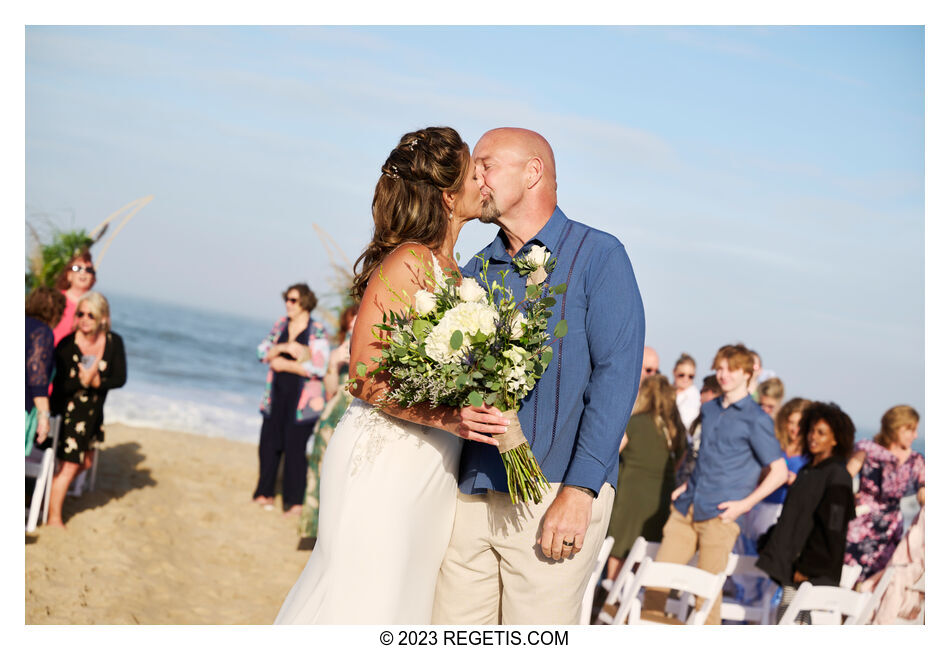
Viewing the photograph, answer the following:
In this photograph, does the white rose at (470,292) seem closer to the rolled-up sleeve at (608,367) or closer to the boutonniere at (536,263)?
the boutonniere at (536,263)

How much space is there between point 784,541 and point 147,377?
2633cm

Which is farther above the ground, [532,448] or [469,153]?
[469,153]

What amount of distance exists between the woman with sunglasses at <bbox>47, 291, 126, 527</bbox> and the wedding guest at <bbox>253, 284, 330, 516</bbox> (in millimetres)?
1510

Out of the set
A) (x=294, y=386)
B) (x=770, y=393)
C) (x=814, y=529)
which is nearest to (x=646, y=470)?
(x=814, y=529)

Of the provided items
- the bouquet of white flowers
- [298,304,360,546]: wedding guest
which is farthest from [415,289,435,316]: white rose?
[298,304,360,546]: wedding guest

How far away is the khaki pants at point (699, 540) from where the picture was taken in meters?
5.72

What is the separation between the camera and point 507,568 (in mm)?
2875

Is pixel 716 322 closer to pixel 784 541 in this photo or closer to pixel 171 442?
pixel 171 442

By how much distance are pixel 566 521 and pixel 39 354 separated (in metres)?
5.24

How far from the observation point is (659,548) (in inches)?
242

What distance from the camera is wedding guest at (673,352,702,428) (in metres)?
8.40

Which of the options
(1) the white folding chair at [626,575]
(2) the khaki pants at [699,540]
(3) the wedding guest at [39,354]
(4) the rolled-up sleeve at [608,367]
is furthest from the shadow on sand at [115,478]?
(4) the rolled-up sleeve at [608,367]

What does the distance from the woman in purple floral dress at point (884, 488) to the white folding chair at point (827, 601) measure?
163 centimetres
